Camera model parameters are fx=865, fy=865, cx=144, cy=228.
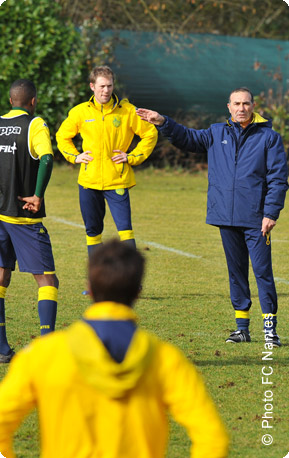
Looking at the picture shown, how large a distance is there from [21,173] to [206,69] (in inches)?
611

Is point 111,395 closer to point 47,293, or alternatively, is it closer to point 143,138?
point 47,293

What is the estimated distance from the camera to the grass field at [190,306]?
4.89 m

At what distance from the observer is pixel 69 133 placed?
8523mm

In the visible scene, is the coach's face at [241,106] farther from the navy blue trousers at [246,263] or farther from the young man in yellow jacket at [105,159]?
the young man in yellow jacket at [105,159]

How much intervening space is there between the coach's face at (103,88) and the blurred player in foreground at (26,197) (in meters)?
2.14

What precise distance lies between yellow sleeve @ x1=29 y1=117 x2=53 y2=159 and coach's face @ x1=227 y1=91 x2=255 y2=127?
152cm

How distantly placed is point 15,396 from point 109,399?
0.27 metres

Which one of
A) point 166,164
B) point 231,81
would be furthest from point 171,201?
point 231,81

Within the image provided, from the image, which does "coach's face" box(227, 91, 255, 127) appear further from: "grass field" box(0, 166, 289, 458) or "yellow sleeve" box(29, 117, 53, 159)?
"grass field" box(0, 166, 289, 458)

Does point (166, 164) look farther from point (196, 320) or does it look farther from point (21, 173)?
point (21, 173)

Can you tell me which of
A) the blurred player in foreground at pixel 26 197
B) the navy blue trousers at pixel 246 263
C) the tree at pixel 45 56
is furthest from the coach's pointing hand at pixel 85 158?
the tree at pixel 45 56

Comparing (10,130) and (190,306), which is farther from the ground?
(10,130)

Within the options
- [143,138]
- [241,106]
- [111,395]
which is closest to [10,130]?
[241,106]

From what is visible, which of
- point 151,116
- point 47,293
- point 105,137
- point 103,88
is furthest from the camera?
point 105,137
